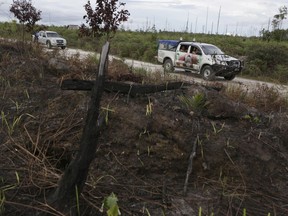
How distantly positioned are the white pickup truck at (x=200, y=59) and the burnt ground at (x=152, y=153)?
12.9 metres

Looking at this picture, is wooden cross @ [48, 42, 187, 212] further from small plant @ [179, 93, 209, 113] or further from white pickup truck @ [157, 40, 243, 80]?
white pickup truck @ [157, 40, 243, 80]

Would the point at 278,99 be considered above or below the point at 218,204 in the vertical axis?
above

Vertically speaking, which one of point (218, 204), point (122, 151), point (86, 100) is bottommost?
point (218, 204)

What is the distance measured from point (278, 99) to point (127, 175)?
383cm

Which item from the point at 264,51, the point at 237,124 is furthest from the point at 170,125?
the point at 264,51

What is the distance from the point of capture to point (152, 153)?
3.97m

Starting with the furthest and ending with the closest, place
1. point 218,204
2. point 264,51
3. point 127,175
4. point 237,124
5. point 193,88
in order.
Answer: point 264,51
point 193,88
point 237,124
point 127,175
point 218,204

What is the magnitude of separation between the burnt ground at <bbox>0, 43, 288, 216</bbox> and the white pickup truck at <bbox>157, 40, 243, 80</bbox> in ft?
42.3

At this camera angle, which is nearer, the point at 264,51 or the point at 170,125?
the point at 170,125

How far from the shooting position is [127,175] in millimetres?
3730

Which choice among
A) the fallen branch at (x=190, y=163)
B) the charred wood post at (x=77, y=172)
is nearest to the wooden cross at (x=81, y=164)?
the charred wood post at (x=77, y=172)

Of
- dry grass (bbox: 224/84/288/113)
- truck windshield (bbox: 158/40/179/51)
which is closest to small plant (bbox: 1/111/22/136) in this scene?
dry grass (bbox: 224/84/288/113)

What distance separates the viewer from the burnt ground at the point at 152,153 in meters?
3.41

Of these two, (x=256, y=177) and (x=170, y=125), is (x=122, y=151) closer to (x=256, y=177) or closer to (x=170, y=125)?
(x=170, y=125)
